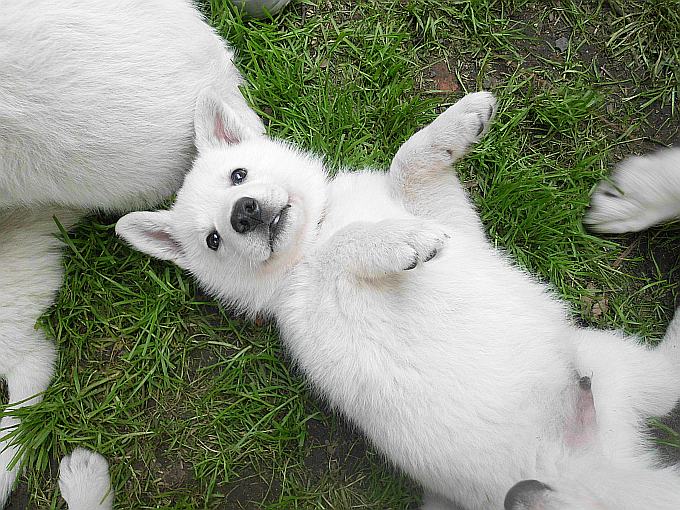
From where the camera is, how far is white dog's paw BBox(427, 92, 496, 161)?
3248mm

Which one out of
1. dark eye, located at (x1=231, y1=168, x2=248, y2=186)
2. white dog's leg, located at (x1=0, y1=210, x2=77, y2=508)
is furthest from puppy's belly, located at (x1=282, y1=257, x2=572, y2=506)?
white dog's leg, located at (x1=0, y1=210, x2=77, y2=508)

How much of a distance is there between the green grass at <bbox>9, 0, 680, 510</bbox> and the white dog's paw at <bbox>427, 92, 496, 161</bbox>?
560mm

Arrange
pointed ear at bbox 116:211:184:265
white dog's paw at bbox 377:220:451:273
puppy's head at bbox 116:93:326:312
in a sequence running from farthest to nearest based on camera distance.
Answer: pointed ear at bbox 116:211:184:265 < puppy's head at bbox 116:93:326:312 < white dog's paw at bbox 377:220:451:273

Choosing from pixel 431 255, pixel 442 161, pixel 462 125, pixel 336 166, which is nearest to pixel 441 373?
pixel 431 255

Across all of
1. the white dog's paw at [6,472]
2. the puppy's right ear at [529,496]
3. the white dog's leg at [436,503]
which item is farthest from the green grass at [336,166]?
the puppy's right ear at [529,496]

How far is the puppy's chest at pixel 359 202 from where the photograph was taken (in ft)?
10.7

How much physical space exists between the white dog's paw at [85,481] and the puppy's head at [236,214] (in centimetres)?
135

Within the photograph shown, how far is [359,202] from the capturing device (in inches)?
130

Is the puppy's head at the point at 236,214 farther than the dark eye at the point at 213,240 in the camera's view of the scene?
A: No

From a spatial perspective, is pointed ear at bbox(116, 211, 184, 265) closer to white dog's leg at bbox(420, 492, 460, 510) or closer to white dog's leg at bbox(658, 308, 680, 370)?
white dog's leg at bbox(420, 492, 460, 510)

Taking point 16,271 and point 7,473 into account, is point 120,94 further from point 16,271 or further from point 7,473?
point 7,473

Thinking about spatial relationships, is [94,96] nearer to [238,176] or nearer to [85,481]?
[238,176]

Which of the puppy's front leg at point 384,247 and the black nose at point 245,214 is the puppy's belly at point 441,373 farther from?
the black nose at point 245,214

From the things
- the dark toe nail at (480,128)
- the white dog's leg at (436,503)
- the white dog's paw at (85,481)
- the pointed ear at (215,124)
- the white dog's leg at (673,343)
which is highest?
the pointed ear at (215,124)
